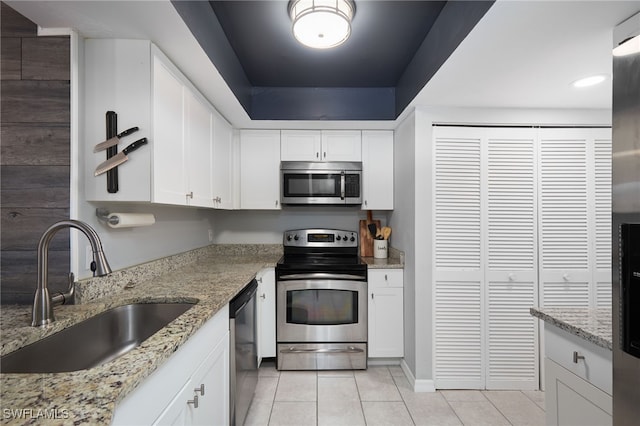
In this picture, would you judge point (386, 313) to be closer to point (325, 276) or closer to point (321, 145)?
point (325, 276)

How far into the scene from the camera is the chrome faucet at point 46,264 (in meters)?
1.04

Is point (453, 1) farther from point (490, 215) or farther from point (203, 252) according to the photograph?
point (203, 252)

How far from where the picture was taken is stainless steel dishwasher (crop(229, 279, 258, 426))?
161cm

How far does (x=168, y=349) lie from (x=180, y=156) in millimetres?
1164

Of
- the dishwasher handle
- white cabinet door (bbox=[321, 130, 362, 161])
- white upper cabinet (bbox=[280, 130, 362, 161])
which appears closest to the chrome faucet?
the dishwasher handle

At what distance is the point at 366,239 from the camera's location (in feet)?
10.4

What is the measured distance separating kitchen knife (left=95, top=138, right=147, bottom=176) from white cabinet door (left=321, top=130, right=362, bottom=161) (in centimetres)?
174

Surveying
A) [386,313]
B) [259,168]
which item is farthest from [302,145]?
[386,313]

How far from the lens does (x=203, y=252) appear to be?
2.88 metres

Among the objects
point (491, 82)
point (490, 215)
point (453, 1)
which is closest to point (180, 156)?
point (453, 1)

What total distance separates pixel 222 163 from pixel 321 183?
35.8 inches

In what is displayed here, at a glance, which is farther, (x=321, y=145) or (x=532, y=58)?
(x=321, y=145)

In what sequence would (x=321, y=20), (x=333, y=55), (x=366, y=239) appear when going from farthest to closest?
(x=366, y=239) < (x=333, y=55) < (x=321, y=20)

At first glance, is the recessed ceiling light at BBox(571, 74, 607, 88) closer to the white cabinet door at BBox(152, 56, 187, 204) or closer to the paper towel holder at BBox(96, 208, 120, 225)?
the white cabinet door at BBox(152, 56, 187, 204)
